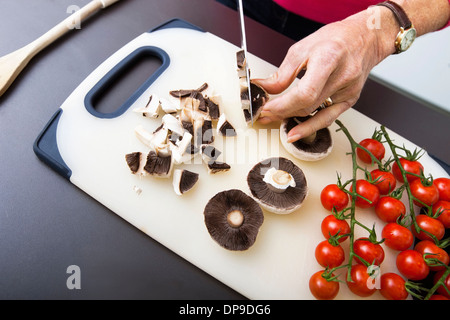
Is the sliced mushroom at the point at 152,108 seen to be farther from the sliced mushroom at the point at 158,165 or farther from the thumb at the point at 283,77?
the thumb at the point at 283,77

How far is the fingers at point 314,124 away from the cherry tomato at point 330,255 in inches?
14.6

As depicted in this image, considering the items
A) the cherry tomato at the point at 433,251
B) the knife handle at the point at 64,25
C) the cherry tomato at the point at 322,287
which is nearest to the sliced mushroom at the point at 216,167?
the cherry tomato at the point at 322,287

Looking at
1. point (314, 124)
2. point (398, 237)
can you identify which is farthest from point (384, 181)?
point (314, 124)

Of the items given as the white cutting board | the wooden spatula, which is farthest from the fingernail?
the wooden spatula

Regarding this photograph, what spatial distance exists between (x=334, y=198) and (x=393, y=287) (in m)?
0.31

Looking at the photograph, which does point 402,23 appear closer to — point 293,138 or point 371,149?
Result: point 371,149

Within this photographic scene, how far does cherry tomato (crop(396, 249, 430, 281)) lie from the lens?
3.35 feet

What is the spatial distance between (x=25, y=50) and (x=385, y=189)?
154cm

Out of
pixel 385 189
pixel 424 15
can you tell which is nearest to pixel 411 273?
pixel 385 189

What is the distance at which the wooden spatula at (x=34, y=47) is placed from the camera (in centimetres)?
135

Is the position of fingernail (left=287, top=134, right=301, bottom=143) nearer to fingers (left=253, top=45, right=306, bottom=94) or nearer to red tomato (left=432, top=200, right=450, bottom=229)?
fingers (left=253, top=45, right=306, bottom=94)

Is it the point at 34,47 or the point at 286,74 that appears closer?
the point at 286,74

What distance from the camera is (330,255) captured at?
40.6 inches

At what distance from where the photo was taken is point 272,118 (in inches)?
49.4
